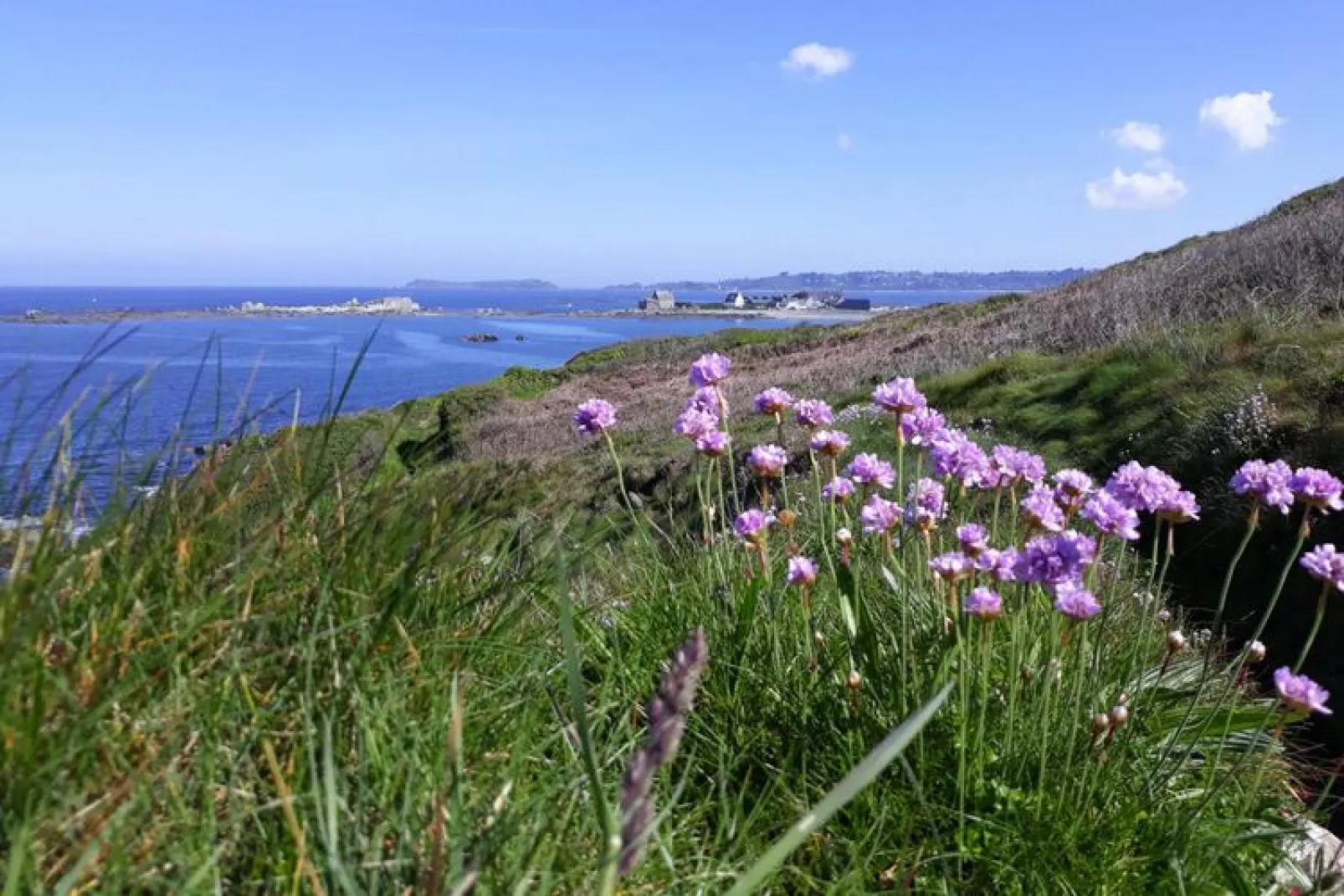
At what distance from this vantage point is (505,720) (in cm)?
235

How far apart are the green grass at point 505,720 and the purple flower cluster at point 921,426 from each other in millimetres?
437

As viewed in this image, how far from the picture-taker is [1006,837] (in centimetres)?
241

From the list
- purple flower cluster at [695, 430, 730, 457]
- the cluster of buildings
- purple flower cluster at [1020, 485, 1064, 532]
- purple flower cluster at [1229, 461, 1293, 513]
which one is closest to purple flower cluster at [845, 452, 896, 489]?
purple flower cluster at [695, 430, 730, 457]

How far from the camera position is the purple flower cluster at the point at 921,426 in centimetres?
325

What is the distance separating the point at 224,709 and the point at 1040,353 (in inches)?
559

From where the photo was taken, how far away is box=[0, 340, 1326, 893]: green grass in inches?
62.5

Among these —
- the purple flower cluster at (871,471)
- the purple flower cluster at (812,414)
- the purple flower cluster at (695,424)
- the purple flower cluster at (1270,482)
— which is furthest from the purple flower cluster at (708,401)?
the purple flower cluster at (1270,482)

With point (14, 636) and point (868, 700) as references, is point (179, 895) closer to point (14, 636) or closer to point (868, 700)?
point (14, 636)

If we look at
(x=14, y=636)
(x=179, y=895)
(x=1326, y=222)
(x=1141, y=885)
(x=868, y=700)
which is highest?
(x=1326, y=222)

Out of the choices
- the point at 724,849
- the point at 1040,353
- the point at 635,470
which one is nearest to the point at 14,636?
the point at 724,849

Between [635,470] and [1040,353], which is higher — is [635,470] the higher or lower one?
the lower one

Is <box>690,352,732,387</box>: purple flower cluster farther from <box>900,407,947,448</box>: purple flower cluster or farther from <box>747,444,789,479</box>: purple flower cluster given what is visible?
<box>900,407,947,448</box>: purple flower cluster

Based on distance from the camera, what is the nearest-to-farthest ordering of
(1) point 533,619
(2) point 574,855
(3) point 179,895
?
(3) point 179,895 < (2) point 574,855 < (1) point 533,619

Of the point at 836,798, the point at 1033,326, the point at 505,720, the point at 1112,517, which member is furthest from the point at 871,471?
the point at 1033,326
